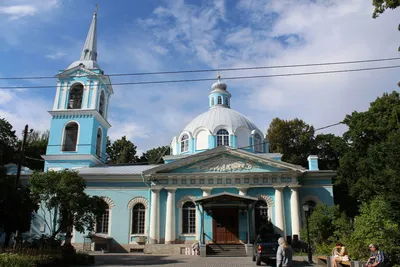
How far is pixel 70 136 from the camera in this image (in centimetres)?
3200

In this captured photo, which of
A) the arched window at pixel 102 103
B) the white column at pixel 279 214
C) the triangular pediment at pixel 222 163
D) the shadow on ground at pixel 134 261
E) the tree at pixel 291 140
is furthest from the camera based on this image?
the tree at pixel 291 140

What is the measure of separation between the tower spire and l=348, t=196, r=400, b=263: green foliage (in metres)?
27.8

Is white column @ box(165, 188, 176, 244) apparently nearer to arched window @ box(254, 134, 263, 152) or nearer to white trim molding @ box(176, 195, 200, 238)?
white trim molding @ box(176, 195, 200, 238)

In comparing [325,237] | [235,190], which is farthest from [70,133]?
[325,237]

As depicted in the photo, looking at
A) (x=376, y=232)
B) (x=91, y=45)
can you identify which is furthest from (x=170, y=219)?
(x=91, y=45)

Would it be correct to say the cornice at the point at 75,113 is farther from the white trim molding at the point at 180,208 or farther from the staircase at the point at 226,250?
the staircase at the point at 226,250

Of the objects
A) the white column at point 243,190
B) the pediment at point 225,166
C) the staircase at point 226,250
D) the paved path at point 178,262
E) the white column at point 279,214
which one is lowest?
the paved path at point 178,262

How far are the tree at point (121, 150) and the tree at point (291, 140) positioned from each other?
19.8 meters

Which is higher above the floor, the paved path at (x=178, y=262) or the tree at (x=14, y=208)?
the tree at (x=14, y=208)

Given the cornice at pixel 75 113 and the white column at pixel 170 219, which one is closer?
the white column at pixel 170 219

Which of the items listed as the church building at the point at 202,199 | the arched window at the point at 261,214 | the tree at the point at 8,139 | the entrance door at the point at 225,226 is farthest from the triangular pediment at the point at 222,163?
the tree at the point at 8,139

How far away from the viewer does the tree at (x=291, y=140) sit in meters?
41.4

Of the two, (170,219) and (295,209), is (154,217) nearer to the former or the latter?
(170,219)

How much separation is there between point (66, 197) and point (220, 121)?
667 inches
